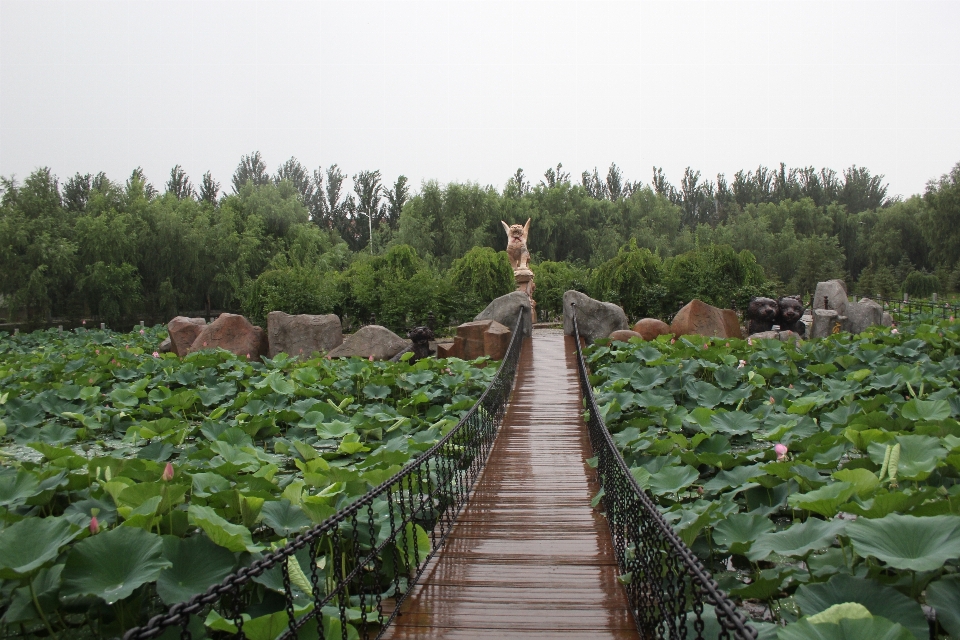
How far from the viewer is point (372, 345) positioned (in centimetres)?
1238

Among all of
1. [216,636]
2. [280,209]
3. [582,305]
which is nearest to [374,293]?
[582,305]

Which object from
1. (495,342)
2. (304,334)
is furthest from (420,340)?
(304,334)

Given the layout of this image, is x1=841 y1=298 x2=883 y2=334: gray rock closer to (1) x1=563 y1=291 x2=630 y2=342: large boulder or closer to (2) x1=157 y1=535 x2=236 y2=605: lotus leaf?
(1) x1=563 y1=291 x2=630 y2=342: large boulder

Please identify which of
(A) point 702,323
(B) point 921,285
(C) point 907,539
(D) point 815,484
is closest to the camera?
(C) point 907,539

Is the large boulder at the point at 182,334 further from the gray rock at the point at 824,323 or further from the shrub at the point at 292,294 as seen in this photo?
the gray rock at the point at 824,323

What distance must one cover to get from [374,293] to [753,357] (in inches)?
349

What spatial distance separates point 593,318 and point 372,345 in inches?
174

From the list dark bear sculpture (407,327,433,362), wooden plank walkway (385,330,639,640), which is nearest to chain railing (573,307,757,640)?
wooden plank walkway (385,330,639,640)

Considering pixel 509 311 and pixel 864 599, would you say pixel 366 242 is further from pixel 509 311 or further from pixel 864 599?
pixel 864 599

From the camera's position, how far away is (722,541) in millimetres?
3012

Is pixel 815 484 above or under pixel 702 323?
under

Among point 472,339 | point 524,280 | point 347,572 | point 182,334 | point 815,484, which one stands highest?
point 524,280

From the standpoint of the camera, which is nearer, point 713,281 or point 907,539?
point 907,539

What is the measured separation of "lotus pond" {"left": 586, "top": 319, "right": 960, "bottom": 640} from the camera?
2.23 meters
